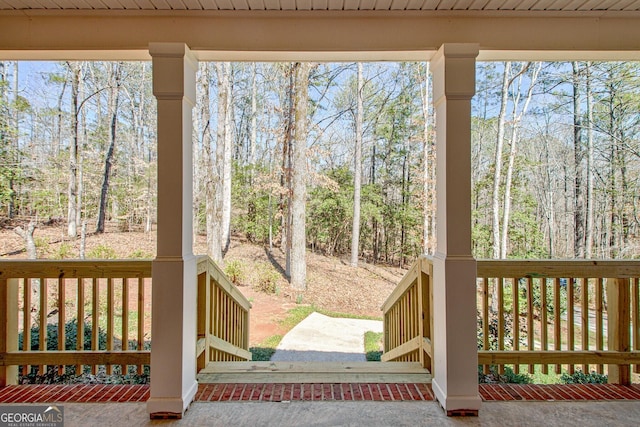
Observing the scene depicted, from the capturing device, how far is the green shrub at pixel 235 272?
8836 millimetres

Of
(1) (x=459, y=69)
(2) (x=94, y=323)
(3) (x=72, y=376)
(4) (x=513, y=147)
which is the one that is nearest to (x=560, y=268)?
(1) (x=459, y=69)

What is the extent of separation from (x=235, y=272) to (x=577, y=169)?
934 cm

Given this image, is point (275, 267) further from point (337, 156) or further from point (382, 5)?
point (382, 5)

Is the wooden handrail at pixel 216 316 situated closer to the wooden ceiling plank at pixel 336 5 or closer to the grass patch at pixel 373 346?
the wooden ceiling plank at pixel 336 5

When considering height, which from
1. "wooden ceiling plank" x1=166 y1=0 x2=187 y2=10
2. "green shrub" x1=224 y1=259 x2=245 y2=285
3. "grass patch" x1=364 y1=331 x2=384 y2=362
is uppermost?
"wooden ceiling plank" x1=166 y1=0 x2=187 y2=10

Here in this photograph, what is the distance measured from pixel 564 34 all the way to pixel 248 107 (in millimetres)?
10360

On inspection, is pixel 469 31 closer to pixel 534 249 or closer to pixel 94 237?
pixel 534 249

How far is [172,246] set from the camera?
2.15 m

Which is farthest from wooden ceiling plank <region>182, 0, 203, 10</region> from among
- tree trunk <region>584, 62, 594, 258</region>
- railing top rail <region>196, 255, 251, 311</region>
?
tree trunk <region>584, 62, 594, 258</region>

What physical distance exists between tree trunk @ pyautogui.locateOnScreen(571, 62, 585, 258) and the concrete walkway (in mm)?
6107

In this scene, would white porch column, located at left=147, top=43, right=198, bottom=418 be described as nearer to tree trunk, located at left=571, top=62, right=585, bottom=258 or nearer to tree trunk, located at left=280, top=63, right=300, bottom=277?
tree trunk, located at left=280, top=63, right=300, bottom=277

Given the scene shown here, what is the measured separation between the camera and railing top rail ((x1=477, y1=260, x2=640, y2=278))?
97.8 inches

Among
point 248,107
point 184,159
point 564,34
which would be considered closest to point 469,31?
point 564,34

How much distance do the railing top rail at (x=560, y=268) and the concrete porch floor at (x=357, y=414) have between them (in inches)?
34.1
